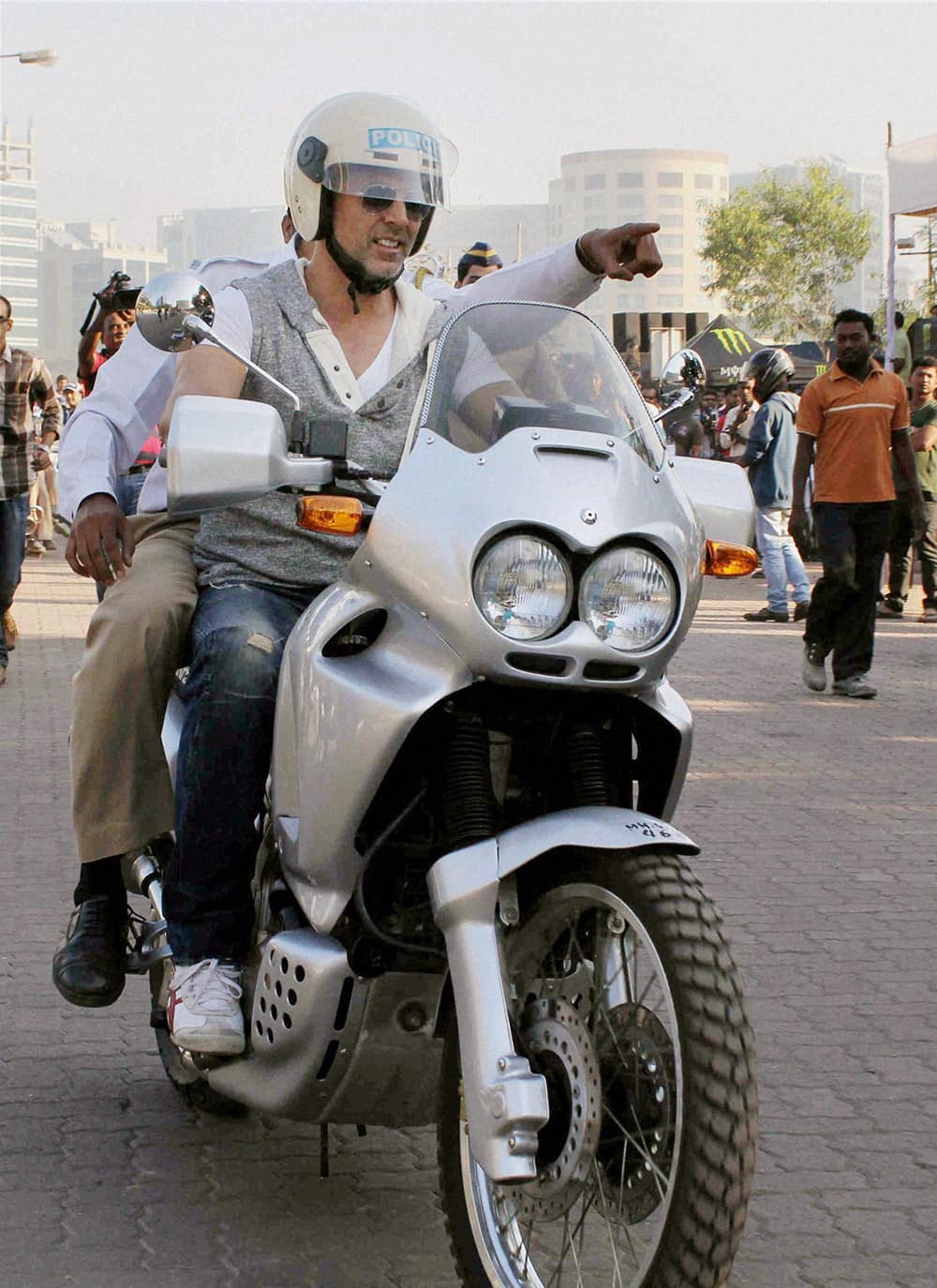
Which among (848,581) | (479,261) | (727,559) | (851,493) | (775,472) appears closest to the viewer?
(727,559)

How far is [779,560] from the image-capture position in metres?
15.8

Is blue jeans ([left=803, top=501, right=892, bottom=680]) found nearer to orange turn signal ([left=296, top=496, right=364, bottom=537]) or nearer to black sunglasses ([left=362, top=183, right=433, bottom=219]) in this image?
black sunglasses ([left=362, top=183, right=433, bottom=219])

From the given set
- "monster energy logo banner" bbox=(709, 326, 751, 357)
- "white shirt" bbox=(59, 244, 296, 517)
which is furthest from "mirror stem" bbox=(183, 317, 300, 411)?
"monster energy logo banner" bbox=(709, 326, 751, 357)

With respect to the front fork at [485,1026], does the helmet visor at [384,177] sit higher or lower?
higher

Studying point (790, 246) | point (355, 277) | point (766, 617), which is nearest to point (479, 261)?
point (766, 617)

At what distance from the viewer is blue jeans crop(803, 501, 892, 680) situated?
1150cm

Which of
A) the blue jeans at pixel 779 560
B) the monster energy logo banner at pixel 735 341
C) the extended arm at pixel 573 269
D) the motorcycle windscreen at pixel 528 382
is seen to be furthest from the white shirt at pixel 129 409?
the monster energy logo banner at pixel 735 341

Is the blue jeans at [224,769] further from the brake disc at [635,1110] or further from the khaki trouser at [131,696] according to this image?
the brake disc at [635,1110]

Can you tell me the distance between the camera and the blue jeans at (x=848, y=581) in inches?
453

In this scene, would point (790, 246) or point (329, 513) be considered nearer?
point (329, 513)

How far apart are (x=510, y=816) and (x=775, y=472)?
42.7 feet

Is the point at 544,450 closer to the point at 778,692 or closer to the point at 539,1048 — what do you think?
the point at 539,1048

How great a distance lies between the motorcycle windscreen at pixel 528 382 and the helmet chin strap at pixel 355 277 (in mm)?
499

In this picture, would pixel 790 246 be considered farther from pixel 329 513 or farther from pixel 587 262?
pixel 329 513
